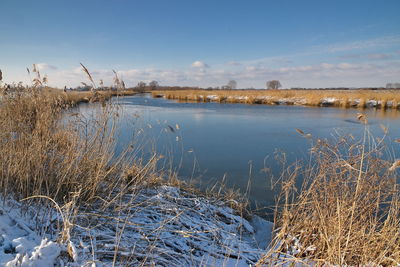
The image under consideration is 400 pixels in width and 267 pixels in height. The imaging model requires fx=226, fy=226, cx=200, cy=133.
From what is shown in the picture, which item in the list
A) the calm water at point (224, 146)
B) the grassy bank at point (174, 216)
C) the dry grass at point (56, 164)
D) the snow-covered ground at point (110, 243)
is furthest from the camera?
A: the calm water at point (224, 146)

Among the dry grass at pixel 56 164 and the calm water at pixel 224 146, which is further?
the calm water at pixel 224 146

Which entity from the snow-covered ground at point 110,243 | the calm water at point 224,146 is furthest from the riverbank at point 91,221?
the calm water at point 224,146

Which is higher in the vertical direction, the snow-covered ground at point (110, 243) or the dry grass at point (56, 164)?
the dry grass at point (56, 164)

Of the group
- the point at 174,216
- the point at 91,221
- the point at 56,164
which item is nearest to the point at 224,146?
the point at 174,216

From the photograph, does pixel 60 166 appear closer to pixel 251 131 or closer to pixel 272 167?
pixel 272 167

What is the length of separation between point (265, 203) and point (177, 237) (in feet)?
6.42

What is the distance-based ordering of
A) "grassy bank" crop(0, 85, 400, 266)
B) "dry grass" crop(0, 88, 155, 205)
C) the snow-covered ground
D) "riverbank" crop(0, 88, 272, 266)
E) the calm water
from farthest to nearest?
1. the calm water
2. "dry grass" crop(0, 88, 155, 205)
3. "grassy bank" crop(0, 85, 400, 266)
4. "riverbank" crop(0, 88, 272, 266)
5. the snow-covered ground

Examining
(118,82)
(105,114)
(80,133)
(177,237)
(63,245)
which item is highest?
(118,82)

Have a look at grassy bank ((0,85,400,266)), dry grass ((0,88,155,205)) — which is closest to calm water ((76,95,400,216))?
dry grass ((0,88,155,205))

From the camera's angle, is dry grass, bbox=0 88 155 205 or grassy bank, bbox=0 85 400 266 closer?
grassy bank, bbox=0 85 400 266

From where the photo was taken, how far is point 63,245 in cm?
126

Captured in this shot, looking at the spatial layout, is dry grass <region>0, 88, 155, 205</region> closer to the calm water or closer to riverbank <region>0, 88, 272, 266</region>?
riverbank <region>0, 88, 272, 266</region>

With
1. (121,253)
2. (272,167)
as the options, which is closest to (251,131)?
(272,167)

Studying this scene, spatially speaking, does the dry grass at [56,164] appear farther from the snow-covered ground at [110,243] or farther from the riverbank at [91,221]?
the snow-covered ground at [110,243]
